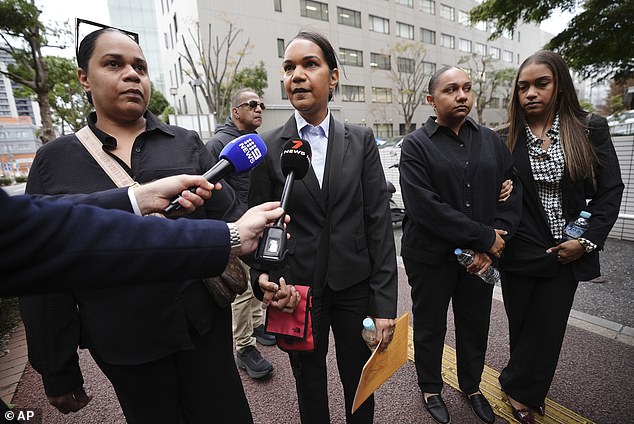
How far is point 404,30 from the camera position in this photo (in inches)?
1389

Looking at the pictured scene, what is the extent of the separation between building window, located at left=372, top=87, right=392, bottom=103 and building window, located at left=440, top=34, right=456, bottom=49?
10341 mm


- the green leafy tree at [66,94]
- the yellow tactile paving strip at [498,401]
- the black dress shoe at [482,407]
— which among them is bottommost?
the yellow tactile paving strip at [498,401]

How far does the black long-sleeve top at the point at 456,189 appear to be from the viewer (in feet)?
6.78

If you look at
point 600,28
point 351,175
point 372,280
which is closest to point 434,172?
point 351,175

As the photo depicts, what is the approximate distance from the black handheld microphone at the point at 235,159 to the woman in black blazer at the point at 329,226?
0.30 metres

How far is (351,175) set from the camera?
178 centimetres

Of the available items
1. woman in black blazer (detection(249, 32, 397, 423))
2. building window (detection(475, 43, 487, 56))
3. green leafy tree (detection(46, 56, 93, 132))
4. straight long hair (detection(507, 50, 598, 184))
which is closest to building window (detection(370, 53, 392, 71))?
building window (detection(475, 43, 487, 56))

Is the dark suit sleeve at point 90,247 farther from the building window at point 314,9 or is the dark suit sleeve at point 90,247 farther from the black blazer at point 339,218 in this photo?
the building window at point 314,9

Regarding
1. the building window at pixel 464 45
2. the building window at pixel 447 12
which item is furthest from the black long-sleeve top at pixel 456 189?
the building window at pixel 464 45

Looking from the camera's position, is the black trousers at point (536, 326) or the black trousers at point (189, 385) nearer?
the black trousers at point (189, 385)

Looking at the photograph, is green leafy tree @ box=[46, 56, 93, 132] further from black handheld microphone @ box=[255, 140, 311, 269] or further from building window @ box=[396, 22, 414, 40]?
building window @ box=[396, 22, 414, 40]

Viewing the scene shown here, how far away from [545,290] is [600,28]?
7.70m

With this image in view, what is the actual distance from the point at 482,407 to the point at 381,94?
35.0 meters

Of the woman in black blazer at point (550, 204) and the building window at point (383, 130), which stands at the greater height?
the building window at point (383, 130)
